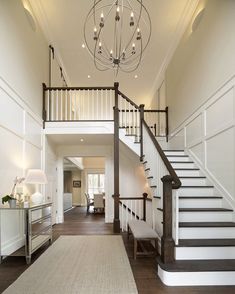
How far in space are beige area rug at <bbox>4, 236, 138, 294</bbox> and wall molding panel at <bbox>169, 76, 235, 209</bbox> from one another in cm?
208

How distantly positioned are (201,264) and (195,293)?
1.49 feet

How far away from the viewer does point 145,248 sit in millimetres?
4789

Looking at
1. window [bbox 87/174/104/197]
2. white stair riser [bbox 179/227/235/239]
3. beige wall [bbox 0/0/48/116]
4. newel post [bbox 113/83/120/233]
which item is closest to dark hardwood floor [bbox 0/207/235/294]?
white stair riser [bbox 179/227/235/239]

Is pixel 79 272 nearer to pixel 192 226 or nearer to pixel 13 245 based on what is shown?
pixel 13 245

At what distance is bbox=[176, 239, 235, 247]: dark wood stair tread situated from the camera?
3494 mm

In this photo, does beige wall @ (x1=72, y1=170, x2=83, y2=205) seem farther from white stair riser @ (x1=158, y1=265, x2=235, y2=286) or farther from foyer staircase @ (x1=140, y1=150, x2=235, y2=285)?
white stair riser @ (x1=158, y1=265, x2=235, y2=286)

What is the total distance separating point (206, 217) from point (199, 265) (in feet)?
3.54

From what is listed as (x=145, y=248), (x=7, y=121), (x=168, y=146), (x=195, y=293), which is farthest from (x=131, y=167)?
(x=195, y=293)

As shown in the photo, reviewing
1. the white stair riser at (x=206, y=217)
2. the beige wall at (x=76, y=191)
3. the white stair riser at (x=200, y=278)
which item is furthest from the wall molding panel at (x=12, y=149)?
the beige wall at (x=76, y=191)

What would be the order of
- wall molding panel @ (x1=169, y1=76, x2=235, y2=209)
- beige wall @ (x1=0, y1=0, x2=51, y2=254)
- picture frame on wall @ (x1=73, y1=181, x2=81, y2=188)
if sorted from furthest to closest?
1. picture frame on wall @ (x1=73, y1=181, x2=81, y2=188)
2. beige wall @ (x1=0, y1=0, x2=51, y2=254)
3. wall molding panel @ (x1=169, y1=76, x2=235, y2=209)

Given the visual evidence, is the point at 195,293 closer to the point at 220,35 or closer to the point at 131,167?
the point at 220,35

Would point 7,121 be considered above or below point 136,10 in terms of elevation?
below

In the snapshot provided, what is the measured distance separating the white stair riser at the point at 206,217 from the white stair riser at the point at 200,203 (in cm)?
32

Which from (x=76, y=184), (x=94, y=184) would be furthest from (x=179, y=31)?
(x=76, y=184)
